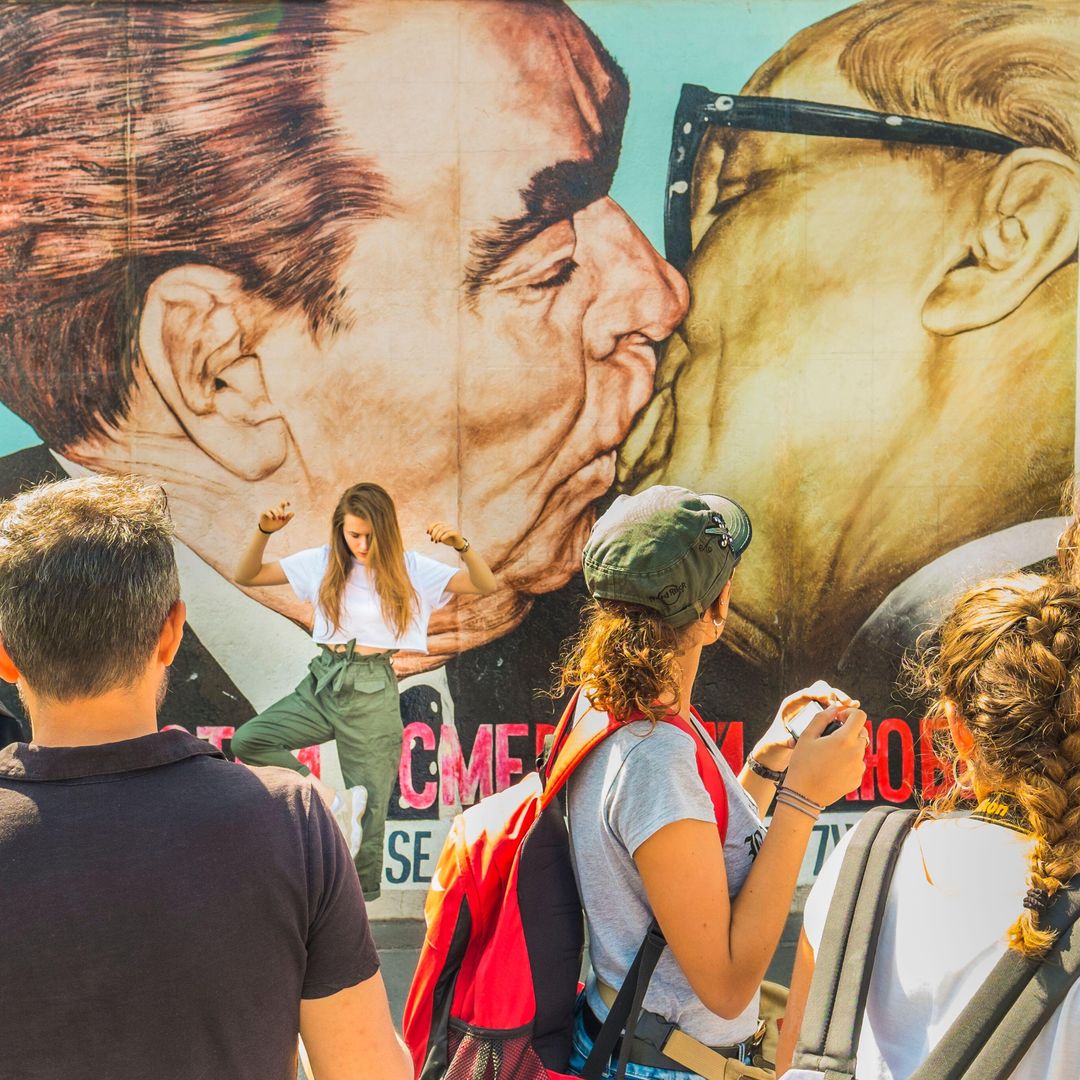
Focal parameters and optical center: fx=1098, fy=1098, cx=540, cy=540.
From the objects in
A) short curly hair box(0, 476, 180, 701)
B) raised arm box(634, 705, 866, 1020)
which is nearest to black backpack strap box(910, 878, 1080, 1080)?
raised arm box(634, 705, 866, 1020)

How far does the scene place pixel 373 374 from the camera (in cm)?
514

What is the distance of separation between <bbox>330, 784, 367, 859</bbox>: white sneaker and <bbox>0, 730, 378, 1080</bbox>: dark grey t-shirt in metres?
3.83

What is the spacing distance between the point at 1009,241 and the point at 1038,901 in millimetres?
4634

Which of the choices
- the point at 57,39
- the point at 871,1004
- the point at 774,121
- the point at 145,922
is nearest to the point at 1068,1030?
the point at 871,1004

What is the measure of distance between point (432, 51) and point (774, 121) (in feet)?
5.35

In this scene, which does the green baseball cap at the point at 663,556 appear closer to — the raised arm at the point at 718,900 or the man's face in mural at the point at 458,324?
the raised arm at the point at 718,900

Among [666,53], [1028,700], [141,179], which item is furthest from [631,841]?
[141,179]

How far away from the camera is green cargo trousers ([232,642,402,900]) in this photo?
5.08m

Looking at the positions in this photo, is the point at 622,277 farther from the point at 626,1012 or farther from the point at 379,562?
the point at 626,1012

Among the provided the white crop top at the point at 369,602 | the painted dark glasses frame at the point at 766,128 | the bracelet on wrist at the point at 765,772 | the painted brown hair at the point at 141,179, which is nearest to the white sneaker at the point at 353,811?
the white crop top at the point at 369,602

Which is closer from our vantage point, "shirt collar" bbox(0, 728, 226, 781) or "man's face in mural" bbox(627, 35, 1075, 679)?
"shirt collar" bbox(0, 728, 226, 781)

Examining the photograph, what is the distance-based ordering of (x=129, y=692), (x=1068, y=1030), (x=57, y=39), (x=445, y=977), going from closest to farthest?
(x=1068, y=1030) → (x=129, y=692) → (x=445, y=977) → (x=57, y=39)

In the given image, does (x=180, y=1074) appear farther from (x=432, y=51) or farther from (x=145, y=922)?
(x=432, y=51)

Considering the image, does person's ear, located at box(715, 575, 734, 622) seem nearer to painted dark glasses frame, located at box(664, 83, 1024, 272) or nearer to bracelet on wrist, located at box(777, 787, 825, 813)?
bracelet on wrist, located at box(777, 787, 825, 813)
